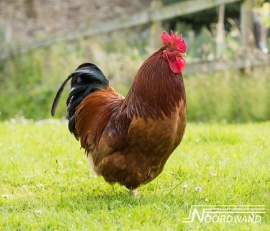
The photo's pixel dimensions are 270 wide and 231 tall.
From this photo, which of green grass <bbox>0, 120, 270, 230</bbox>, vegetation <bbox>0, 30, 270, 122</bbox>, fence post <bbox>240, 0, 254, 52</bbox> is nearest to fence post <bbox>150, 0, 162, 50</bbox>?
vegetation <bbox>0, 30, 270, 122</bbox>

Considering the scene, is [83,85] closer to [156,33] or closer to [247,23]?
[247,23]

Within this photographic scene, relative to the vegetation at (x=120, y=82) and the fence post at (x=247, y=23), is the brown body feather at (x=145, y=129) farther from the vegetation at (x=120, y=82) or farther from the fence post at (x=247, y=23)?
the fence post at (x=247, y=23)

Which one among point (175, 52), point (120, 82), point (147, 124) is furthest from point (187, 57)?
point (147, 124)

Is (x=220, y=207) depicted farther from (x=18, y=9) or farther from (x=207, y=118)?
(x=18, y=9)

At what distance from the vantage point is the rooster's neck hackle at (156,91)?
13.4ft

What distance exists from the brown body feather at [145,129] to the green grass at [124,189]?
0.26 m

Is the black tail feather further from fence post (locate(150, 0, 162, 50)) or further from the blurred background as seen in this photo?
fence post (locate(150, 0, 162, 50))

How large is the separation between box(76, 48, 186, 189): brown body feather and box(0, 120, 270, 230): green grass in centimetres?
26

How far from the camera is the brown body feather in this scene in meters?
4.04

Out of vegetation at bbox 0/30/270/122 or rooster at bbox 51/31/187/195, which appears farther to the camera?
vegetation at bbox 0/30/270/122

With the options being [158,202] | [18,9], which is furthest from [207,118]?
[18,9]

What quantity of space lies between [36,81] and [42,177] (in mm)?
10325

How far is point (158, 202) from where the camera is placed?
416cm

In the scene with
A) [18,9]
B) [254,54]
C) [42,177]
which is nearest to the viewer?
[42,177]
